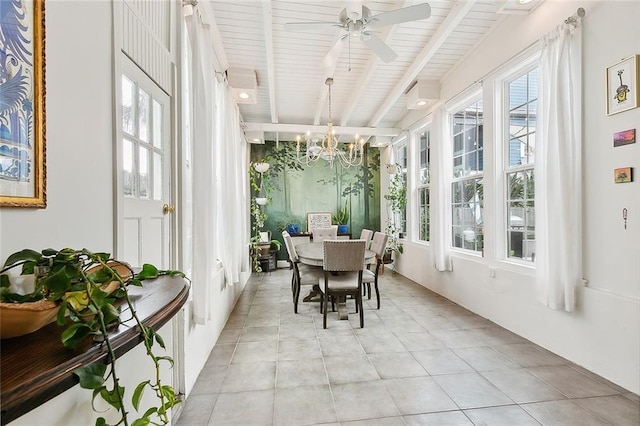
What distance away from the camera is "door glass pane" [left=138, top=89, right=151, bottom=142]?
144 cm

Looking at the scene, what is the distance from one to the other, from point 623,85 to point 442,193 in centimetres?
219

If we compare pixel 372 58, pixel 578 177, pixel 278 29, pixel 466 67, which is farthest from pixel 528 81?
pixel 278 29

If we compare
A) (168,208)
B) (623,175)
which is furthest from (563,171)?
(168,208)

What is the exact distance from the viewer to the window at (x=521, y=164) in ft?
9.27

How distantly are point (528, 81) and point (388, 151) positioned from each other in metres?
3.48

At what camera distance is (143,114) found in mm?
1476

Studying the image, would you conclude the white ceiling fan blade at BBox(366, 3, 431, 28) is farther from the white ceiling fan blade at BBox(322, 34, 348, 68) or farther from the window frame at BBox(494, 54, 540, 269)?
the window frame at BBox(494, 54, 540, 269)

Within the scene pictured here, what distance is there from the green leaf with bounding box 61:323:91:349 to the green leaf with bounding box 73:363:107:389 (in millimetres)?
45

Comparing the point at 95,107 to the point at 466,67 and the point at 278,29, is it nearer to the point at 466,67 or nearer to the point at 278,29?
the point at 278,29

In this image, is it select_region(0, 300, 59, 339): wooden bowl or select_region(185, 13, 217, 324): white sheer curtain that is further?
select_region(185, 13, 217, 324): white sheer curtain

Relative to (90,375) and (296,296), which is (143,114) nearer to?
(90,375)

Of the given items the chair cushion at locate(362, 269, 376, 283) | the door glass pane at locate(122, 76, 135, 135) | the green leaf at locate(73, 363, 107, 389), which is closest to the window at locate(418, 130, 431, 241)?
the chair cushion at locate(362, 269, 376, 283)

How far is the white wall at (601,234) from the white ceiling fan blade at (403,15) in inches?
51.3

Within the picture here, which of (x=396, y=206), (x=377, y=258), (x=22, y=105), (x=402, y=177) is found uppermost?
(x=402, y=177)
